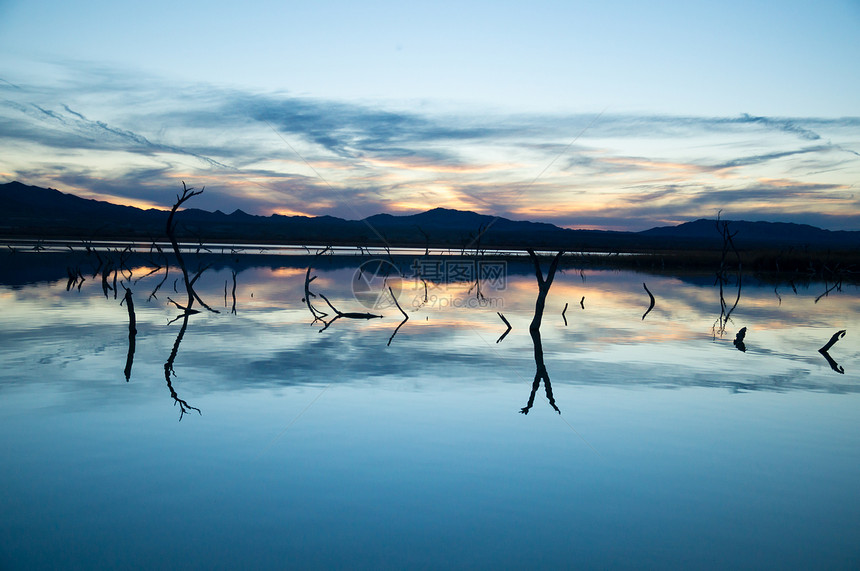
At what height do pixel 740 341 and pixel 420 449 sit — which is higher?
pixel 740 341

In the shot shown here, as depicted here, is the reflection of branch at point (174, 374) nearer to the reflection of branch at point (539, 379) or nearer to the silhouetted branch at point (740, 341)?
the reflection of branch at point (539, 379)

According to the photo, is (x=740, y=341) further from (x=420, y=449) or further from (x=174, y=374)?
(x=174, y=374)

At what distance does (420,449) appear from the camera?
6.64 meters

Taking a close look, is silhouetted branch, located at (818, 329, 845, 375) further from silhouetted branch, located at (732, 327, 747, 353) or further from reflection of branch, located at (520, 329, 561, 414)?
reflection of branch, located at (520, 329, 561, 414)

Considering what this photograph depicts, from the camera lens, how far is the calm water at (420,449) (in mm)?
4684

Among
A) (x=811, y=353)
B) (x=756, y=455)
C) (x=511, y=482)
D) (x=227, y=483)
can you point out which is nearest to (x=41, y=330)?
(x=227, y=483)

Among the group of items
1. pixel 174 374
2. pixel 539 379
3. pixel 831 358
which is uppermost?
pixel 831 358

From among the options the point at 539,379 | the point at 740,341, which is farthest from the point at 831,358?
the point at 539,379

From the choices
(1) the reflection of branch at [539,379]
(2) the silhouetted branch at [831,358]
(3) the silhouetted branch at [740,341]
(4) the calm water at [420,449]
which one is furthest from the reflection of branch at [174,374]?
(3) the silhouetted branch at [740,341]

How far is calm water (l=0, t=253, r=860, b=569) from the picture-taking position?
15.4 ft

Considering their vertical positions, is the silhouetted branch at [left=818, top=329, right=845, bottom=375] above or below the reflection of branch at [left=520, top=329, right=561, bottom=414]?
above

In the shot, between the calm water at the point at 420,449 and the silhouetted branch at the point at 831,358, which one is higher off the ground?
the silhouetted branch at the point at 831,358

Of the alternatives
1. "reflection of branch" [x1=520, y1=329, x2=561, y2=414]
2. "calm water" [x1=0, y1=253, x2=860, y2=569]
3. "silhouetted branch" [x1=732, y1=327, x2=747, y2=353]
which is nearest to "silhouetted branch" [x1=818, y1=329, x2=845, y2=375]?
"calm water" [x1=0, y1=253, x2=860, y2=569]

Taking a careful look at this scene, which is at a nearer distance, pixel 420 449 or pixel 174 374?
pixel 420 449
